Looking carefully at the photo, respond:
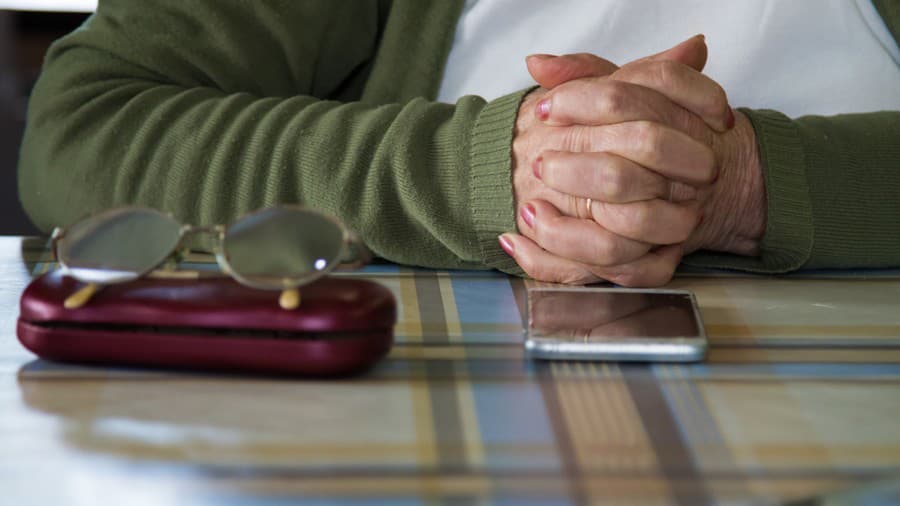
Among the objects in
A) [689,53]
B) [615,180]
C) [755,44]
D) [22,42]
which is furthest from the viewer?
[22,42]

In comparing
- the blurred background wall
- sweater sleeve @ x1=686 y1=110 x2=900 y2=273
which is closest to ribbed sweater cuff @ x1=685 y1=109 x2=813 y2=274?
sweater sleeve @ x1=686 y1=110 x2=900 y2=273

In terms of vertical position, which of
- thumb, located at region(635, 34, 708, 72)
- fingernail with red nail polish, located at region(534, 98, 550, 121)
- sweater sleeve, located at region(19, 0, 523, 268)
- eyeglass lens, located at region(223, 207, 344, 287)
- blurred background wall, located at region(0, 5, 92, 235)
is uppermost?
thumb, located at region(635, 34, 708, 72)

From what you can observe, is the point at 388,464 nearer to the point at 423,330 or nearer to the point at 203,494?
the point at 203,494

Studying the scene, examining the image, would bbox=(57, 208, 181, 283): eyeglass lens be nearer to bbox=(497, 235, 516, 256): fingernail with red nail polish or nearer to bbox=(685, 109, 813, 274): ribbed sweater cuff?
bbox=(497, 235, 516, 256): fingernail with red nail polish

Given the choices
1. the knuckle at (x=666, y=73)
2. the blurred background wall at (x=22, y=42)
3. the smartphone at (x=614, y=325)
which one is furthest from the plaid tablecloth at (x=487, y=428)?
the blurred background wall at (x=22, y=42)

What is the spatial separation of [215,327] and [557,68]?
40 cm

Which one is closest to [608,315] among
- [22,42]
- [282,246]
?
[282,246]

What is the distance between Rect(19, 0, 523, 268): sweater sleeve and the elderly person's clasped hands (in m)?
0.03

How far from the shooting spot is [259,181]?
0.94m

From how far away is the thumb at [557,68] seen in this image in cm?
89

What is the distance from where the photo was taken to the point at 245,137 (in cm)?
96

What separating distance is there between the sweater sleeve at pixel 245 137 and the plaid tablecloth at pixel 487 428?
7.0 inches

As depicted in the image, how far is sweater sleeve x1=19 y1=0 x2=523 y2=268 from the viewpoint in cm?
90

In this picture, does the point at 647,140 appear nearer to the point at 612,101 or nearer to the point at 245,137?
the point at 612,101
